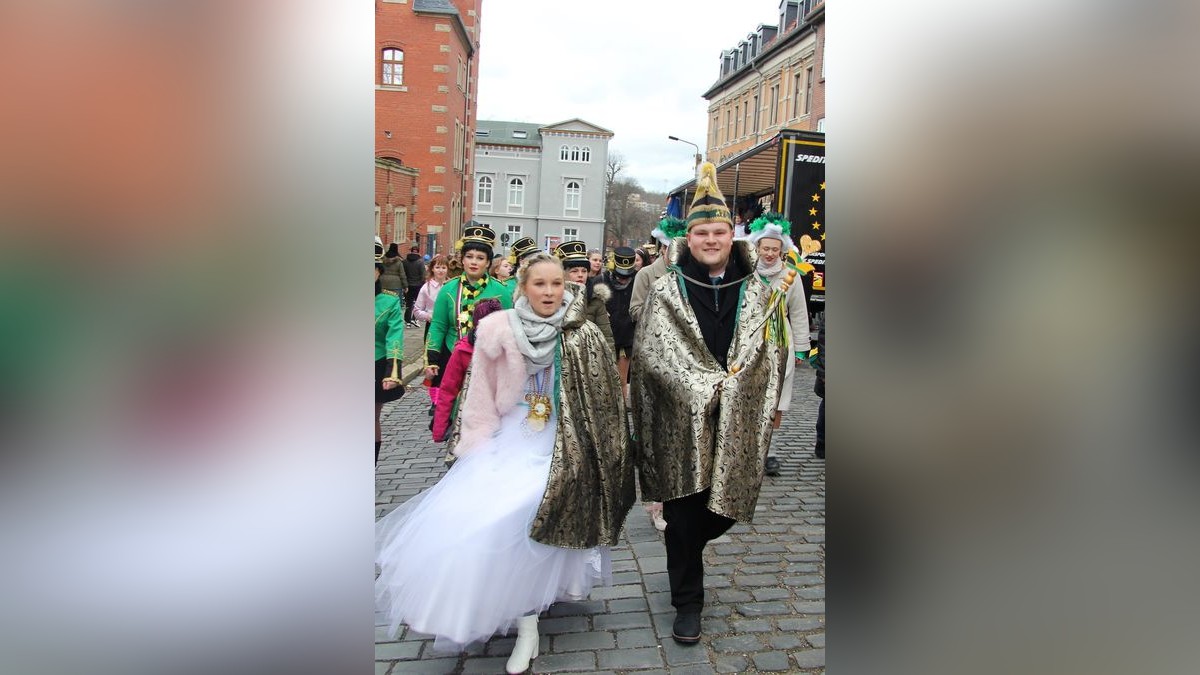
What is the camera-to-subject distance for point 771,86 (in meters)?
37.5

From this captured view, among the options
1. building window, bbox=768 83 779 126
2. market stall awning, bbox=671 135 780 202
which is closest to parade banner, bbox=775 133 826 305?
market stall awning, bbox=671 135 780 202

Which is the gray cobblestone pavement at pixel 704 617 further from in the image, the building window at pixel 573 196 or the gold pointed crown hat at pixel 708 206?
the building window at pixel 573 196

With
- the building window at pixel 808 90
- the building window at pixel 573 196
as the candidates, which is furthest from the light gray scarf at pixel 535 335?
the building window at pixel 573 196

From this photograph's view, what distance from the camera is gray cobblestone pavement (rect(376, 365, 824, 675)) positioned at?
10.1ft

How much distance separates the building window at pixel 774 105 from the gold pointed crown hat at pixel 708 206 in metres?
35.3

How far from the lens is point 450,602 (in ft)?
9.11

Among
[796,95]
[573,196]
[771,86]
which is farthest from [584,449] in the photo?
[573,196]

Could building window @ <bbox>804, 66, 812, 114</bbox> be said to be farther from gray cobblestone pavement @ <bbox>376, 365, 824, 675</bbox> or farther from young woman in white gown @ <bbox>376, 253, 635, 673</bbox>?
young woman in white gown @ <bbox>376, 253, 635, 673</bbox>

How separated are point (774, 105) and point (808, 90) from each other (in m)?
4.82

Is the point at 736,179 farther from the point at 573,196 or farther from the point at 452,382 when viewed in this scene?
the point at 573,196

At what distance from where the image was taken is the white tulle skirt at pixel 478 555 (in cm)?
279

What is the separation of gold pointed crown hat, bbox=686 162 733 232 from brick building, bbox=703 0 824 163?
79.5 feet
